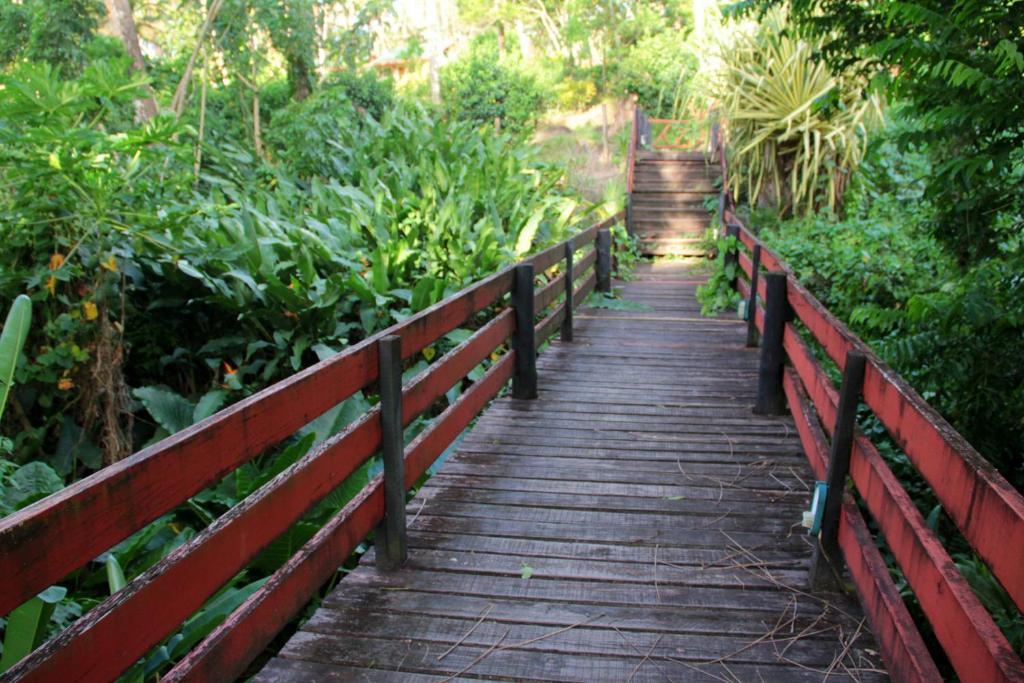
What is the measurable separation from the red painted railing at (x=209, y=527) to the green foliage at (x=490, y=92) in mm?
21870

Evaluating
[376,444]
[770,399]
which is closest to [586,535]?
[376,444]

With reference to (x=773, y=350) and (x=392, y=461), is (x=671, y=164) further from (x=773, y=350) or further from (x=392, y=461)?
(x=392, y=461)

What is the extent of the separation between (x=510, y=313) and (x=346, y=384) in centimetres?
260

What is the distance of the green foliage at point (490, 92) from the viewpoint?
24.1 m

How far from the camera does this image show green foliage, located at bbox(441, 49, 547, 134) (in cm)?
2408

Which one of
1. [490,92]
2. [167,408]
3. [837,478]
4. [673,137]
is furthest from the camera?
[490,92]

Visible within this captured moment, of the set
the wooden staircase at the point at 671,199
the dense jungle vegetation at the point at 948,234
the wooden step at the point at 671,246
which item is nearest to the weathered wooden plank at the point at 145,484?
the dense jungle vegetation at the point at 948,234

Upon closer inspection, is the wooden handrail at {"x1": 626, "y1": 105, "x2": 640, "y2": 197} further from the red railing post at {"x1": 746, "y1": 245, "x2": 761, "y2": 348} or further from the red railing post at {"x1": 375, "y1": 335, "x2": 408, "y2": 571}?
the red railing post at {"x1": 375, "y1": 335, "x2": 408, "y2": 571}

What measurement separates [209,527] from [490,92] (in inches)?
942

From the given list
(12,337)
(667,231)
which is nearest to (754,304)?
(12,337)

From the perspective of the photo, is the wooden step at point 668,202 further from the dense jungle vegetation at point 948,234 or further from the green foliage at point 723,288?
the dense jungle vegetation at point 948,234

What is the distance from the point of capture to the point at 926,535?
6.56 ft

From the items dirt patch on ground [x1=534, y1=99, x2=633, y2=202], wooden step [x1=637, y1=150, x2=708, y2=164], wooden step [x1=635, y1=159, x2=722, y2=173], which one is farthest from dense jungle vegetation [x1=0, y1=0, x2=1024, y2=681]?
dirt patch on ground [x1=534, y1=99, x2=633, y2=202]

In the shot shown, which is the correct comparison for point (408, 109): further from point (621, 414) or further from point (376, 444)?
point (376, 444)
